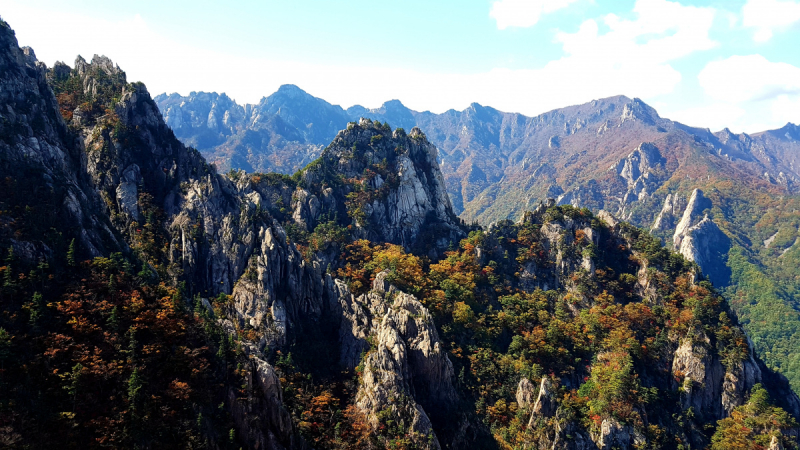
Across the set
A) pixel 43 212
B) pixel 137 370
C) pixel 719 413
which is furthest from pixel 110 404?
pixel 719 413

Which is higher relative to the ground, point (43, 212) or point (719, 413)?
point (43, 212)

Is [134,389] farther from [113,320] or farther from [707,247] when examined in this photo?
[707,247]

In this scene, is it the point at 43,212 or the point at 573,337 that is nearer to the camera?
the point at 43,212

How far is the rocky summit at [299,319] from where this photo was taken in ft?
106

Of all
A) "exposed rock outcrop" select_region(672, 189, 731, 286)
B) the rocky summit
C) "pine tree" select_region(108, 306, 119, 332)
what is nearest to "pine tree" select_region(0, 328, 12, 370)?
the rocky summit

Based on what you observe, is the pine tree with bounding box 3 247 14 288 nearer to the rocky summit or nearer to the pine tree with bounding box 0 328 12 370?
the rocky summit

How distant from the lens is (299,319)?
6228 cm

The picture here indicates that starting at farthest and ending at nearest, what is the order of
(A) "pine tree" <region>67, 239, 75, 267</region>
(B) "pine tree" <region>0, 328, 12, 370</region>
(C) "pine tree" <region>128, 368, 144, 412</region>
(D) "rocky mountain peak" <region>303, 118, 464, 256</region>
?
(D) "rocky mountain peak" <region>303, 118, 464, 256</region>
(A) "pine tree" <region>67, 239, 75, 267</region>
(C) "pine tree" <region>128, 368, 144, 412</region>
(B) "pine tree" <region>0, 328, 12, 370</region>

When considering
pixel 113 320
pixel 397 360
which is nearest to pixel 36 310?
pixel 113 320

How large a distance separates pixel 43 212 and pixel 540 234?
85.1m

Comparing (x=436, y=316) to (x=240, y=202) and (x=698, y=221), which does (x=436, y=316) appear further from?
(x=698, y=221)

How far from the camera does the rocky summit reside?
106 feet

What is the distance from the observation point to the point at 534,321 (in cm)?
7206

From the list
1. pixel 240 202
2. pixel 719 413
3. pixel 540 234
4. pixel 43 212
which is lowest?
pixel 719 413
